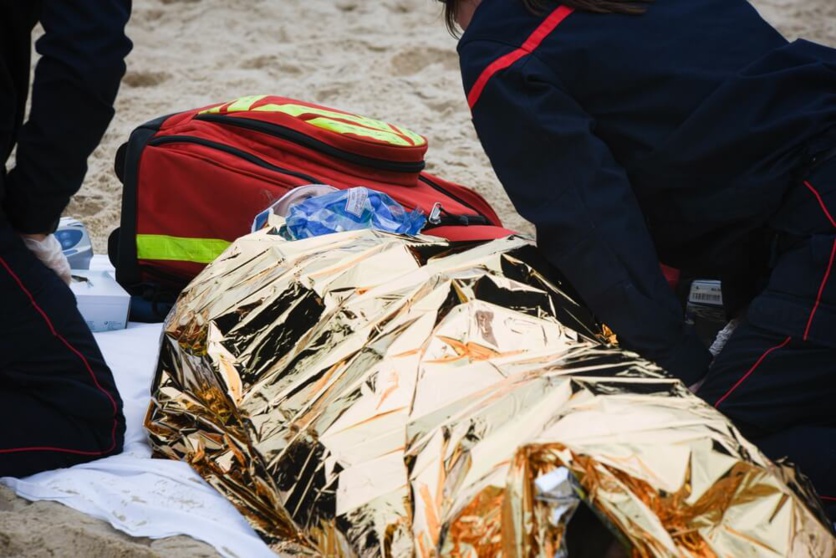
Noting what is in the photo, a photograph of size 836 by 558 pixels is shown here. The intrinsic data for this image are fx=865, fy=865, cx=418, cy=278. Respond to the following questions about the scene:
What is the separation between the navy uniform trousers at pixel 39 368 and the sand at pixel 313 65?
1.13 m

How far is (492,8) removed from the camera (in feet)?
4.75

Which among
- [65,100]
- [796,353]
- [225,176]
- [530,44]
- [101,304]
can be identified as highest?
[530,44]

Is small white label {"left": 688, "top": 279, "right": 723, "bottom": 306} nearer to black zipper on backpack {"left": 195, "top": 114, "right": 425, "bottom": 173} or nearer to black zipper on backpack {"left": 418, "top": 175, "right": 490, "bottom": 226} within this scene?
black zipper on backpack {"left": 418, "top": 175, "right": 490, "bottom": 226}

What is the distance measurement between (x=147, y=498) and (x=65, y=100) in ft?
2.05

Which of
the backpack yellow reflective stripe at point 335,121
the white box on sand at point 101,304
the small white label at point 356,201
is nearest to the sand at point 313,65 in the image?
the white box on sand at point 101,304

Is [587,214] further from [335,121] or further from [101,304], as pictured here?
[101,304]

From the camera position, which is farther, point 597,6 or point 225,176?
point 225,176

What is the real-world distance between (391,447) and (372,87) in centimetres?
268

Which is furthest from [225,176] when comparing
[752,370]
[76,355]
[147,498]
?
[752,370]

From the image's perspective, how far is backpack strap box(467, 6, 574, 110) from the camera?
1.40 m

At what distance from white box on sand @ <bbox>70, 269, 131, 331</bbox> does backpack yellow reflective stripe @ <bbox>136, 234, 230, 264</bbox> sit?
0.36 feet

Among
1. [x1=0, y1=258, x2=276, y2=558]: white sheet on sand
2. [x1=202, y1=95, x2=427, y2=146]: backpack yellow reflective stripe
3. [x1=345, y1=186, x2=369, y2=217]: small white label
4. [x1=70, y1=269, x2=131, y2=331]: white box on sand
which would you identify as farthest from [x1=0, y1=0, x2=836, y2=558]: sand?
[x1=0, y1=258, x2=276, y2=558]: white sheet on sand

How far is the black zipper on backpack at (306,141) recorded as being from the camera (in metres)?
2.05

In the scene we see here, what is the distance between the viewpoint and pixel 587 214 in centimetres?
138
